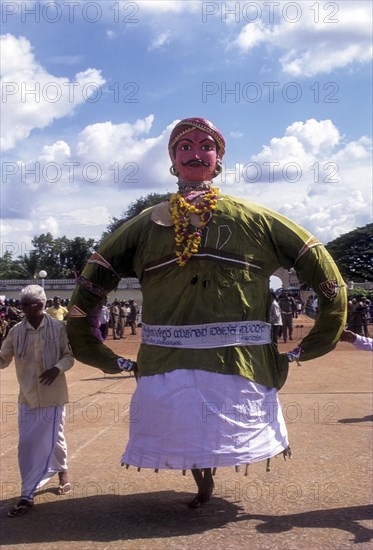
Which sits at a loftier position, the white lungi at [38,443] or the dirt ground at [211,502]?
the white lungi at [38,443]

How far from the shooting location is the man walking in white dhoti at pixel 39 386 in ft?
15.7

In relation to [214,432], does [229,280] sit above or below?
above

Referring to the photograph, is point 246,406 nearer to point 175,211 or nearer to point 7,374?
point 175,211

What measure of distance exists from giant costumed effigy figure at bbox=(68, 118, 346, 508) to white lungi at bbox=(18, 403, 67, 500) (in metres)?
0.81

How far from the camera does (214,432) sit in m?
3.84

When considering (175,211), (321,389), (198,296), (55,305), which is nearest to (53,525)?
(198,296)

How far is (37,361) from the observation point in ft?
16.0

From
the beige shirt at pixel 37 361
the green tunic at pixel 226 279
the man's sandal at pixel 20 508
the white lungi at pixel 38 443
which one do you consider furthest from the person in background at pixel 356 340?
the man's sandal at pixel 20 508

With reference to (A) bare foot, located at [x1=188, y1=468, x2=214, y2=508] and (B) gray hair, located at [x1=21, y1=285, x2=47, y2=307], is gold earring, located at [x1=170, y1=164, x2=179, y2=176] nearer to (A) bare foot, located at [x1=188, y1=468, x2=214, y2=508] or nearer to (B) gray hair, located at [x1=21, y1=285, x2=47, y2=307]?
(B) gray hair, located at [x1=21, y1=285, x2=47, y2=307]

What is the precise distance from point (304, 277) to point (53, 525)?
7.47ft

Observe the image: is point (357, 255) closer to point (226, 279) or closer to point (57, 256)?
point (57, 256)

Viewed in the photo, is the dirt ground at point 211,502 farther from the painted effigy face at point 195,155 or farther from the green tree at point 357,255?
the green tree at point 357,255

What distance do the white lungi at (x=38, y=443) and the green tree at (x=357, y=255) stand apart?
5423cm

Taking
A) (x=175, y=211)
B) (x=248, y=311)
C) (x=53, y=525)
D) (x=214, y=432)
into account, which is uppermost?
(x=175, y=211)
